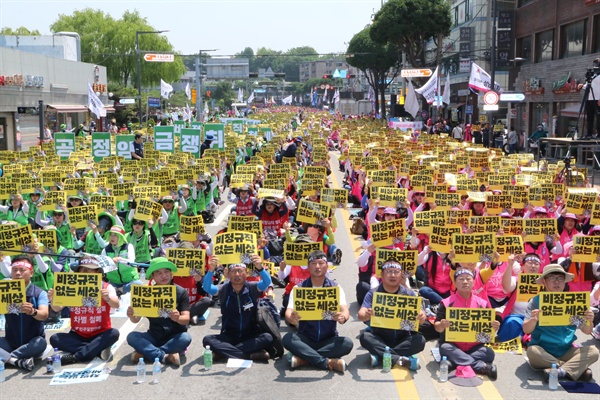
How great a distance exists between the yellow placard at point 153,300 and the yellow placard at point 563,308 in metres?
3.71

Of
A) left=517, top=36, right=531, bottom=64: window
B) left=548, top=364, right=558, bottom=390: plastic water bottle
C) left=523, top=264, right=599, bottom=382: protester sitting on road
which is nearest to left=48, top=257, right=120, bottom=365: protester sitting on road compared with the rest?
left=523, top=264, right=599, bottom=382: protester sitting on road

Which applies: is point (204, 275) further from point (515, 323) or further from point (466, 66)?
point (466, 66)

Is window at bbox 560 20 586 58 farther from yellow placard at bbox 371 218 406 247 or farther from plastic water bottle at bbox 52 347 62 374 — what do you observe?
plastic water bottle at bbox 52 347 62 374

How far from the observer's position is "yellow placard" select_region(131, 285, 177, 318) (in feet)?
25.0

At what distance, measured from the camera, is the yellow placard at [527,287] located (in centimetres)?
816

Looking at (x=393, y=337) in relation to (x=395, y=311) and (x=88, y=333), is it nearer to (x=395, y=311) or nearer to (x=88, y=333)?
(x=395, y=311)

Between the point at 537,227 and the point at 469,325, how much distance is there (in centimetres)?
351

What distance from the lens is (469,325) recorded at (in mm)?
7355

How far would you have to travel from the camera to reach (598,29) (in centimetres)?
3303

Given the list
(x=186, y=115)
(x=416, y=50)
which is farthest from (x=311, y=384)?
(x=416, y=50)

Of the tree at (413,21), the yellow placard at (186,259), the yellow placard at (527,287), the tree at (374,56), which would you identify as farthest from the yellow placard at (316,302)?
the tree at (374,56)

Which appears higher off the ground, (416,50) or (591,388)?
(416,50)

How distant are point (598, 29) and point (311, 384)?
3043cm

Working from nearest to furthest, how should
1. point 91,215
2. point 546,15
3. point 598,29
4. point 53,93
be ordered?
point 91,215
point 598,29
point 546,15
point 53,93
